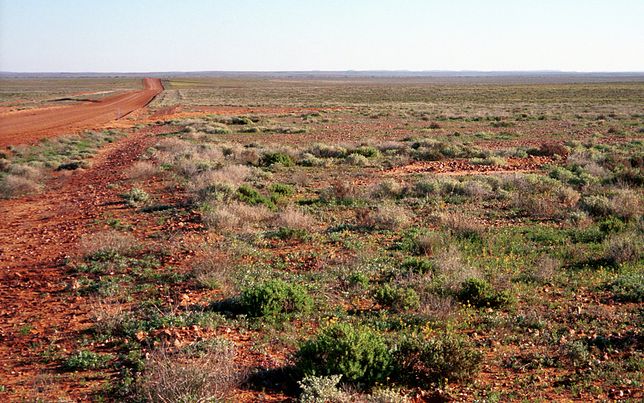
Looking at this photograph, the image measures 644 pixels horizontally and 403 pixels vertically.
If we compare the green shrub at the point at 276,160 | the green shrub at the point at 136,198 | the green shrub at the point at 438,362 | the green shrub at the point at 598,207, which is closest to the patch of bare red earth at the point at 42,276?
the green shrub at the point at 136,198

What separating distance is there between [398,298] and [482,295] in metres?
1.19

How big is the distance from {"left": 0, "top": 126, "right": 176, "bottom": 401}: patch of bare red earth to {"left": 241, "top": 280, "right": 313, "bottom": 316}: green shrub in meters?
2.05

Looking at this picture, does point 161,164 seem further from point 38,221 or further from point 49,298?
point 49,298

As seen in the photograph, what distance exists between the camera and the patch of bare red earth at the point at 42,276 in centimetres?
558

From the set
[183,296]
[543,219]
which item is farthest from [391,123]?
[183,296]

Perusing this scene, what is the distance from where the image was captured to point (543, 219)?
38.7 feet

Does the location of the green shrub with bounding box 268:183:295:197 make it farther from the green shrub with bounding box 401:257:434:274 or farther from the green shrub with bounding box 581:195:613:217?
the green shrub with bounding box 581:195:613:217

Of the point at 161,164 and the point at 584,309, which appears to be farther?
the point at 161,164

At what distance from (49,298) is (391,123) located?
109 ft

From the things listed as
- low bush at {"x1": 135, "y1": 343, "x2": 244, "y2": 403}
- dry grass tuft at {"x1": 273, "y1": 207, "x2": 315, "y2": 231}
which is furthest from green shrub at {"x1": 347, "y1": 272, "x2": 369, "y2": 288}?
dry grass tuft at {"x1": 273, "y1": 207, "x2": 315, "y2": 231}

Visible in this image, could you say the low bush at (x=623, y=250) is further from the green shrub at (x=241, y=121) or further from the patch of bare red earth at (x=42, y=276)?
the green shrub at (x=241, y=121)

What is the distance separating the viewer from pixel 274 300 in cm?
696

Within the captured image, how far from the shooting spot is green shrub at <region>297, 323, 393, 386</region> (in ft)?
17.2

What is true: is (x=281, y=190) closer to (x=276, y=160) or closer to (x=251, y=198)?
(x=251, y=198)
